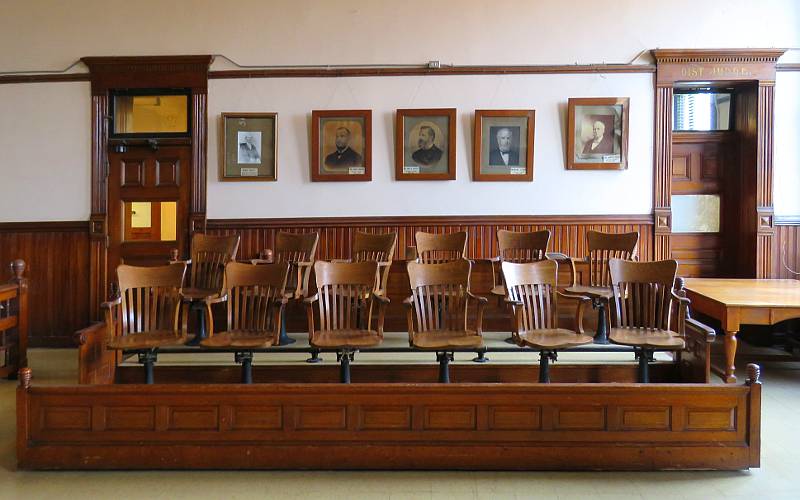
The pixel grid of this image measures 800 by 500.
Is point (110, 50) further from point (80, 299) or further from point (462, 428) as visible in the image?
point (462, 428)

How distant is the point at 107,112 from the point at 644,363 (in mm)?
6214

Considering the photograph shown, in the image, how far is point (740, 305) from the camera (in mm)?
4191

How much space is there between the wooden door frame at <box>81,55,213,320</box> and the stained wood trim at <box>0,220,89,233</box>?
14 cm

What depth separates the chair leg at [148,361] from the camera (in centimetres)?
373

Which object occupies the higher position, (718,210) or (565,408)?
(718,210)

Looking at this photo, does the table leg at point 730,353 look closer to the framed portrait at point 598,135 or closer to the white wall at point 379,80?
the white wall at point 379,80

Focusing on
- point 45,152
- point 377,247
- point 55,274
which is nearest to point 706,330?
point 377,247

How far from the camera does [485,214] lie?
20.1 feet

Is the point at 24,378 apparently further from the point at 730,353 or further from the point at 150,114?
the point at 730,353

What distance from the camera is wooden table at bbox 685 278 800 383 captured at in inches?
164

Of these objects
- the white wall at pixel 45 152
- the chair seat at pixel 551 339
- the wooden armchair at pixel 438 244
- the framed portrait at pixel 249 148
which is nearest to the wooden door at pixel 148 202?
the white wall at pixel 45 152

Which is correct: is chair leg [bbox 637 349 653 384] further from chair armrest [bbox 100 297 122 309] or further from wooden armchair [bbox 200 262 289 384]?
chair armrest [bbox 100 297 122 309]

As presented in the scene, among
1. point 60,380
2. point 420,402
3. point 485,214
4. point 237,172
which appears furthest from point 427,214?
point 60,380

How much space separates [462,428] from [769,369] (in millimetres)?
3900
